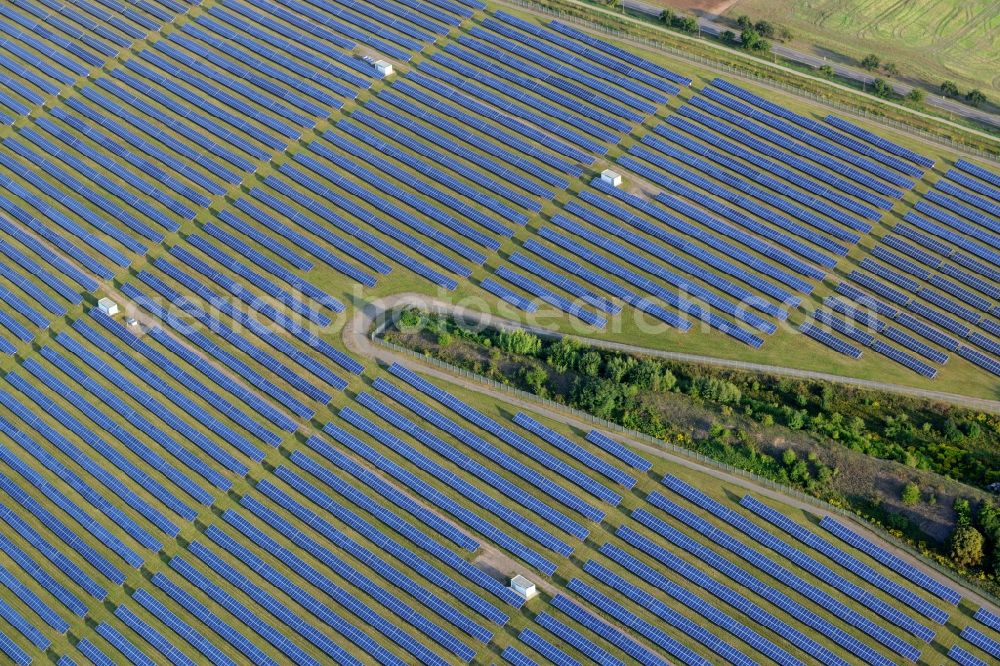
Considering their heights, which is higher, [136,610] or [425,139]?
[425,139]

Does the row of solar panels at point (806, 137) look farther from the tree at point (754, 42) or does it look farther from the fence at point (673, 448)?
the fence at point (673, 448)

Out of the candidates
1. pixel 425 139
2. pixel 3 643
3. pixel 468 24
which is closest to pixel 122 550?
pixel 3 643

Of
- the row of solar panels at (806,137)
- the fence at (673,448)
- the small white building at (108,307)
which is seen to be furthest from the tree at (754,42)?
the small white building at (108,307)

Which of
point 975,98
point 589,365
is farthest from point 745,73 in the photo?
point 589,365

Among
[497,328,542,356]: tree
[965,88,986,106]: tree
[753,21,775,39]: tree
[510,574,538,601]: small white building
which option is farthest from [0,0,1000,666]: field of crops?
[753,21,775,39]: tree

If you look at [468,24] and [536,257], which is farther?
[468,24]

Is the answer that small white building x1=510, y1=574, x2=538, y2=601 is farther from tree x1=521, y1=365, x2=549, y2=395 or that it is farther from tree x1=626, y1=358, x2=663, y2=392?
tree x1=626, y1=358, x2=663, y2=392

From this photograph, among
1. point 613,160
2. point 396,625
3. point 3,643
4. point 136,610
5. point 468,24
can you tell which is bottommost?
point 3,643

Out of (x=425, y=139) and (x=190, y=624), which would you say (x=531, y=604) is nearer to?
(x=190, y=624)
